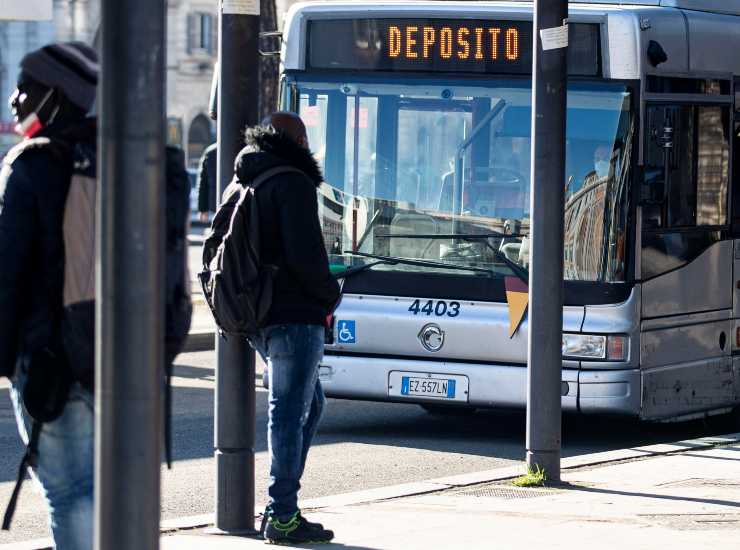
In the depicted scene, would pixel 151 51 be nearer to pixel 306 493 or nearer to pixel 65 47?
pixel 65 47

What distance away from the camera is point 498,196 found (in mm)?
10102

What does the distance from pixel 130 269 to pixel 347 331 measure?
6.56 m

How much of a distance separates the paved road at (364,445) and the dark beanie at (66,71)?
301cm

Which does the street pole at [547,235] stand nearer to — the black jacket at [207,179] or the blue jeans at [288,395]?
the blue jeans at [288,395]

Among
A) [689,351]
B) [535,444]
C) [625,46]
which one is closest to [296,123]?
[535,444]

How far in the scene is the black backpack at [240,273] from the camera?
6.52m

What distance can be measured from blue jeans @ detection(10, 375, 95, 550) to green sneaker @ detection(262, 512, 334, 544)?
6.82 feet

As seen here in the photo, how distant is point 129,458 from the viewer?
392cm

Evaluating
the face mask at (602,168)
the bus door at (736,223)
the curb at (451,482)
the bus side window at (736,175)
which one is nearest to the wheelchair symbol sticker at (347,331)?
the curb at (451,482)

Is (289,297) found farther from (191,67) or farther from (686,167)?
(191,67)

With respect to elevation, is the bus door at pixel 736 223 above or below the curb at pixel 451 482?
above

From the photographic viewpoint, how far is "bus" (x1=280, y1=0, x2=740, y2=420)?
9906mm

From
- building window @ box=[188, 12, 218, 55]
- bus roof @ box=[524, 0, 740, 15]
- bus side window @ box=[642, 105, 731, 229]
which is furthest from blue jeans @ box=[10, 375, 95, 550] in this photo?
building window @ box=[188, 12, 218, 55]

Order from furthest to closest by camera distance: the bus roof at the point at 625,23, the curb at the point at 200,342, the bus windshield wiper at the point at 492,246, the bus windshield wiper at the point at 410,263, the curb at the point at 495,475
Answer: the curb at the point at 200,342, the bus windshield wiper at the point at 410,263, the bus windshield wiper at the point at 492,246, the bus roof at the point at 625,23, the curb at the point at 495,475
